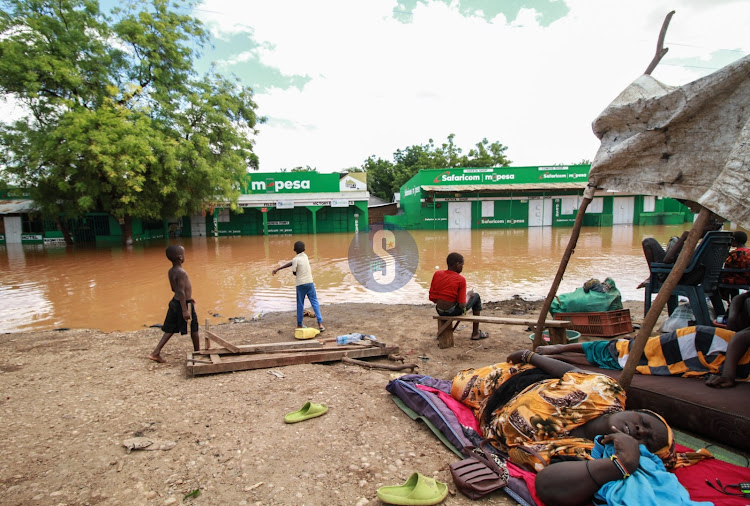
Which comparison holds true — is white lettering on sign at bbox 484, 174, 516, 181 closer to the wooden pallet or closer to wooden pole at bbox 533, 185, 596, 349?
wooden pole at bbox 533, 185, 596, 349

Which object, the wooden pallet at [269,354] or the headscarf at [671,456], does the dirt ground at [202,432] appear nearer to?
the wooden pallet at [269,354]

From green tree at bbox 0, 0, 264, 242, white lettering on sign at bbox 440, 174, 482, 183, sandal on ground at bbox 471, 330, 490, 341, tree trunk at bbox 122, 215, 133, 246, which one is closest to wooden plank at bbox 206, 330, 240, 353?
sandal on ground at bbox 471, 330, 490, 341

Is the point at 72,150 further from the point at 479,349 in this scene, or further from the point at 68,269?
the point at 479,349

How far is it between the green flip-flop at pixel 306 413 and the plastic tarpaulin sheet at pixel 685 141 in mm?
3006

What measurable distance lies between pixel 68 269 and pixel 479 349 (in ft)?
48.6

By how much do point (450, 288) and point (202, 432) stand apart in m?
3.29

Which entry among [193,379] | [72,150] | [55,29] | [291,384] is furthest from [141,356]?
[55,29]

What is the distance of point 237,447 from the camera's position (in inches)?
110

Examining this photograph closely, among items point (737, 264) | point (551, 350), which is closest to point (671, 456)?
point (551, 350)

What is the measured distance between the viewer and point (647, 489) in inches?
73.8

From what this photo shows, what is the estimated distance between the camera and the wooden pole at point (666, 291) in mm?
2588

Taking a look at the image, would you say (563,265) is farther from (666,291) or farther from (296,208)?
(296,208)

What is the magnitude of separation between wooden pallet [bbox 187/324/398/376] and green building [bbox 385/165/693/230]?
95.1 ft

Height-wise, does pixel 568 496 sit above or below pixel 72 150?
below
